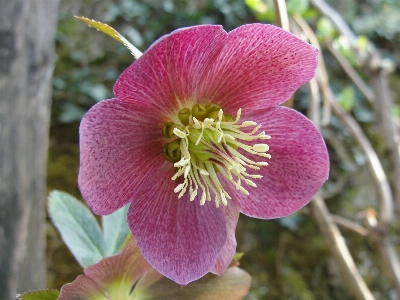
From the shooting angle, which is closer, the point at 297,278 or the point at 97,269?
the point at 97,269

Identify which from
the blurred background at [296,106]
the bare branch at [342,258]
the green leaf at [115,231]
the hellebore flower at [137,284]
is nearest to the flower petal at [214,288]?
the hellebore flower at [137,284]

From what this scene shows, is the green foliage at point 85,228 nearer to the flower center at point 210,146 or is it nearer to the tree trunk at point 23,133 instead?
the flower center at point 210,146

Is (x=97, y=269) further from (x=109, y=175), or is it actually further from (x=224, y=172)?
(x=224, y=172)

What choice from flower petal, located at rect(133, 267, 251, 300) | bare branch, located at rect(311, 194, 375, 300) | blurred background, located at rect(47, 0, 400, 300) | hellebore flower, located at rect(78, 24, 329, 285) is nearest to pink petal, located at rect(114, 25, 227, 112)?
hellebore flower, located at rect(78, 24, 329, 285)

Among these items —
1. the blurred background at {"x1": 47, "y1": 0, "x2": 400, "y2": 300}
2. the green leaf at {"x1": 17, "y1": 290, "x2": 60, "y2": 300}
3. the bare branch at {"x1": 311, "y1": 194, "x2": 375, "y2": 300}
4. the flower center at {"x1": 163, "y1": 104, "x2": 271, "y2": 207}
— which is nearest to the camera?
the green leaf at {"x1": 17, "y1": 290, "x2": 60, "y2": 300}

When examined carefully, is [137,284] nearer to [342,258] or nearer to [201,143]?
[201,143]

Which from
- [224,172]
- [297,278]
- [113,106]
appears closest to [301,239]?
[297,278]

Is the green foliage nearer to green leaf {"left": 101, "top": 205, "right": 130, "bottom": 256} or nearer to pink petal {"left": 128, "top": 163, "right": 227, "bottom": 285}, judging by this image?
green leaf {"left": 101, "top": 205, "right": 130, "bottom": 256}
